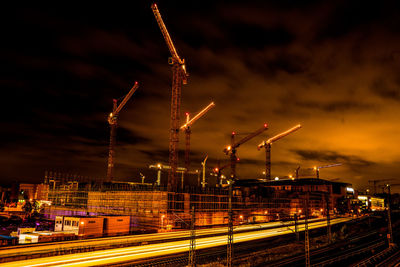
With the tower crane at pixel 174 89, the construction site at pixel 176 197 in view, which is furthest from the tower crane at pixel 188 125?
the tower crane at pixel 174 89

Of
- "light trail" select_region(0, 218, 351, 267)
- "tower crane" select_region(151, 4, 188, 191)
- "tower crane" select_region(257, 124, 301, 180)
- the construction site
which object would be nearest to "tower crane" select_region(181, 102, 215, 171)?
the construction site

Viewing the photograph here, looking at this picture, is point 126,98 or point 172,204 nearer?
point 172,204

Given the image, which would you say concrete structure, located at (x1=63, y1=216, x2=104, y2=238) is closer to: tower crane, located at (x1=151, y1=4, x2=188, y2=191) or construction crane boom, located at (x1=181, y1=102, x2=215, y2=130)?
tower crane, located at (x1=151, y1=4, x2=188, y2=191)

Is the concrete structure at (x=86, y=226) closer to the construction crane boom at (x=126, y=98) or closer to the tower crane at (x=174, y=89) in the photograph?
the tower crane at (x=174, y=89)

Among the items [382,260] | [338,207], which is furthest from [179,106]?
[338,207]

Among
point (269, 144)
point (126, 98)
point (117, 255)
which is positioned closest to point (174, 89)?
point (126, 98)

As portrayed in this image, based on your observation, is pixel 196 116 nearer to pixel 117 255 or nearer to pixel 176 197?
pixel 176 197

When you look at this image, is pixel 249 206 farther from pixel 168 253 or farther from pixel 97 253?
pixel 97 253

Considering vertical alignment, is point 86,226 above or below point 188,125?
below

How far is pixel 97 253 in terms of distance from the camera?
29.6 m

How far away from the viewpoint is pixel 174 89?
91.2 meters

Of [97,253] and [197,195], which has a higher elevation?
[197,195]

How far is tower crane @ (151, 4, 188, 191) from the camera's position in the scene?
266 ft

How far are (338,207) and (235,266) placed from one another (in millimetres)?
113019
